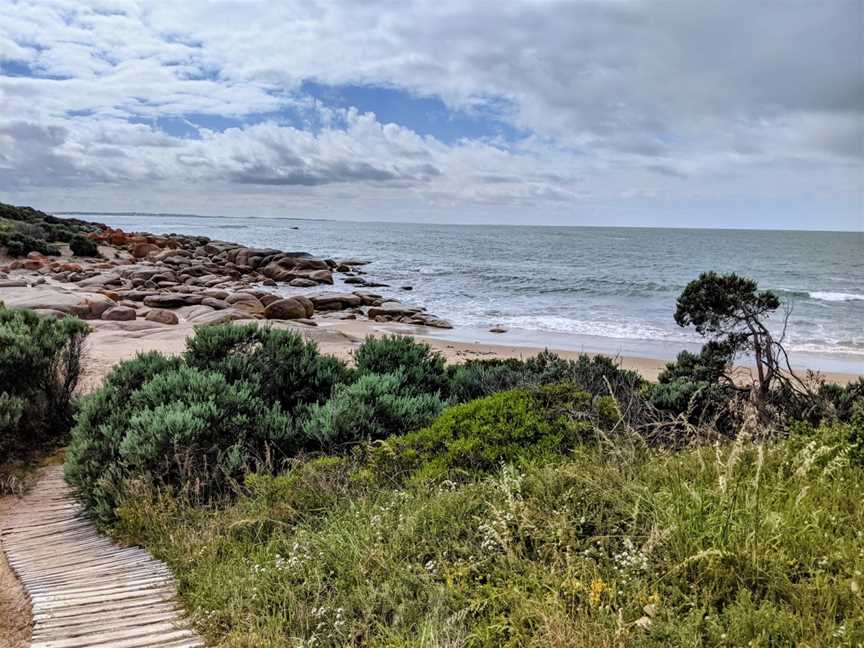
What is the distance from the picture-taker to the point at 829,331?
20.3 m

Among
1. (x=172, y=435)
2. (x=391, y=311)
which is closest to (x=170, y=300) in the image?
(x=391, y=311)

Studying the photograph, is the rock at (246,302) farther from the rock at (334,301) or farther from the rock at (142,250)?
the rock at (142,250)

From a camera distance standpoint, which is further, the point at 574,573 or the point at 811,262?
the point at 811,262

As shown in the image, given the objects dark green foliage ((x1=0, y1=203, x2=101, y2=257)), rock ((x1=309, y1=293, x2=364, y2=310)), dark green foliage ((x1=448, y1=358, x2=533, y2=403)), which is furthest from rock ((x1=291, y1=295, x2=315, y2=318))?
dark green foliage ((x1=0, y1=203, x2=101, y2=257))

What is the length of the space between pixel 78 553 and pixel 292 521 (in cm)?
174

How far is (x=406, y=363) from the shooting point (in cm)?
737

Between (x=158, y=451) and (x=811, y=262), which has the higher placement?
(x=811, y=262)

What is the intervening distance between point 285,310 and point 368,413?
640 inches

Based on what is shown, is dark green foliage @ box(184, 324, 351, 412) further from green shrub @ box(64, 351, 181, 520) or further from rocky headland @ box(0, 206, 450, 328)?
rocky headland @ box(0, 206, 450, 328)

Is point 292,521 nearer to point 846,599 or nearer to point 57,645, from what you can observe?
point 57,645

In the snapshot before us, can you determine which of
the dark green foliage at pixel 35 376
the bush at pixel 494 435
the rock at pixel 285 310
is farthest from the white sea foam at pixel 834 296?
the dark green foliage at pixel 35 376

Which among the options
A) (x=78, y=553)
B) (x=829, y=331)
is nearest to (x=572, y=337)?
(x=829, y=331)

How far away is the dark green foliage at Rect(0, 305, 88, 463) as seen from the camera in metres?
6.37

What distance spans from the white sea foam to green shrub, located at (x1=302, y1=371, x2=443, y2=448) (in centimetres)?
3054
